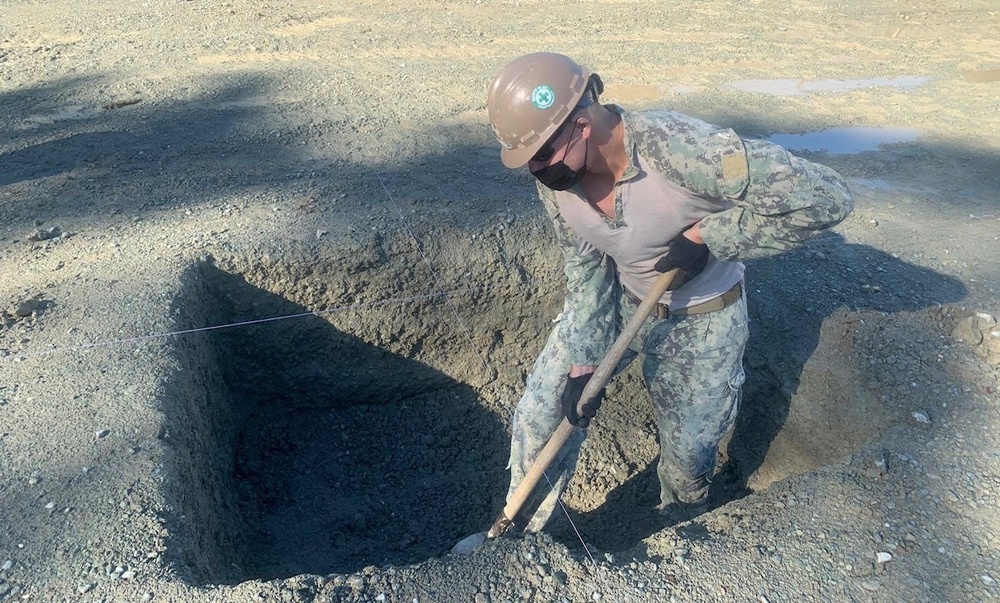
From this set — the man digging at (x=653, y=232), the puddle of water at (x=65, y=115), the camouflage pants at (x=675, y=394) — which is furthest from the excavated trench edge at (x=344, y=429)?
the puddle of water at (x=65, y=115)

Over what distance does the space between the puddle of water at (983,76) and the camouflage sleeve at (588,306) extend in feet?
23.1

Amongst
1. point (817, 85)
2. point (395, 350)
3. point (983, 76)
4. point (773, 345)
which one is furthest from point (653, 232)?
point (983, 76)

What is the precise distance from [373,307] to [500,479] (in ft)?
4.19

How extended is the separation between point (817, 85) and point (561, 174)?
248 inches

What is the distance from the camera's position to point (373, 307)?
4.29m

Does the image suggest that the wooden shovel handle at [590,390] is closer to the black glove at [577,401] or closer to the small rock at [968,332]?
the black glove at [577,401]

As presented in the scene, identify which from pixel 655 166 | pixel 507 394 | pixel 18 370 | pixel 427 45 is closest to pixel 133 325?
pixel 18 370

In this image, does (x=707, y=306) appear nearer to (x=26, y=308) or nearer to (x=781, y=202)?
(x=781, y=202)

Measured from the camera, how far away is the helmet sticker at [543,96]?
93.0 inches

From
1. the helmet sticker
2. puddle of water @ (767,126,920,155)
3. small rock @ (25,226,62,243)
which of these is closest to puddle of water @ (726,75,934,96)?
puddle of water @ (767,126,920,155)

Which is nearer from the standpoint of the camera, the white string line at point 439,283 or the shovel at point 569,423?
the shovel at point 569,423

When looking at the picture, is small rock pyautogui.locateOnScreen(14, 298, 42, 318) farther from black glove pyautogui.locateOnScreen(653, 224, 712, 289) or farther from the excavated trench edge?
black glove pyautogui.locateOnScreen(653, 224, 712, 289)

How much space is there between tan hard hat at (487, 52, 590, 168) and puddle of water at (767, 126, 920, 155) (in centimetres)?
451

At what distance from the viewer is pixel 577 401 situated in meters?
2.96
